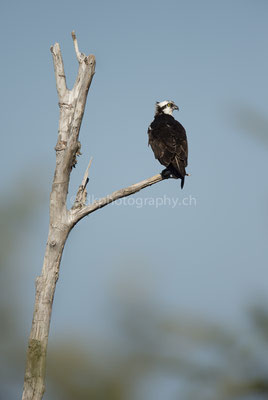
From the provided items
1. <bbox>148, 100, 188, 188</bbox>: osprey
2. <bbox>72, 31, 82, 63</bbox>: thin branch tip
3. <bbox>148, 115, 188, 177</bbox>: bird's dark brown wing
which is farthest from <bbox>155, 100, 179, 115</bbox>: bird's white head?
<bbox>72, 31, 82, 63</bbox>: thin branch tip

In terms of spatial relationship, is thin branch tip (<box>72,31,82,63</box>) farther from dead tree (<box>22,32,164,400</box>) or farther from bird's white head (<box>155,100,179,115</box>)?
bird's white head (<box>155,100,179,115</box>)

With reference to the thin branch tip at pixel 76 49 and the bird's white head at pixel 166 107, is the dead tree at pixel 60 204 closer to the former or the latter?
the thin branch tip at pixel 76 49

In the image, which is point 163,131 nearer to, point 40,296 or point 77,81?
point 77,81

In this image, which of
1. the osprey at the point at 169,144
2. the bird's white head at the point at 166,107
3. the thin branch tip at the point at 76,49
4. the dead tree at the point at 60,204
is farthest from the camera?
the bird's white head at the point at 166,107

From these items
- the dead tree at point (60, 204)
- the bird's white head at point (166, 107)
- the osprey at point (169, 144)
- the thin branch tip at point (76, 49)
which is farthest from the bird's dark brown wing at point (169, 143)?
the thin branch tip at point (76, 49)

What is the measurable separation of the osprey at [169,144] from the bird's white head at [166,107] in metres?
1.12

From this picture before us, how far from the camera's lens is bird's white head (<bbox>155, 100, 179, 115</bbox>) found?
1068 cm

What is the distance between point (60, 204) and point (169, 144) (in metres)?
2.50

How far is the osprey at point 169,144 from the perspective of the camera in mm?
7895

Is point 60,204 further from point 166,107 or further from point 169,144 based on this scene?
point 166,107

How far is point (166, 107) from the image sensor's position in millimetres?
10742

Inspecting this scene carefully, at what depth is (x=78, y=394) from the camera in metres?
5.12

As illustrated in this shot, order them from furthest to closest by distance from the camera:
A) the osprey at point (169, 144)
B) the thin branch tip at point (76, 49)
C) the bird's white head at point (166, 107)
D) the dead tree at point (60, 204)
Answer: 1. the bird's white head at point (166, 107)
2. the osprey at point (169, 144)
3. the thin branch tip at point (76, 49)
4. the dead tree at point (60, 204)

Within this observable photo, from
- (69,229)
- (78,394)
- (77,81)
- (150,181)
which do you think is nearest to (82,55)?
(77,81)
